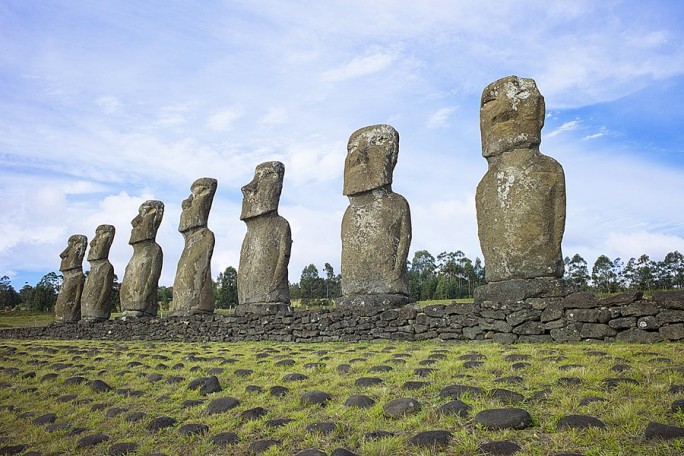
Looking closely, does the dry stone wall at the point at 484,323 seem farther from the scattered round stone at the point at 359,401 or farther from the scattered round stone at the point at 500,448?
the scattered round stone at the point at 500,448

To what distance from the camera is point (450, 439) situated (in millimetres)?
4273

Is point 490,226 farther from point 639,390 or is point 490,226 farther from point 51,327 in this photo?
point 51,327

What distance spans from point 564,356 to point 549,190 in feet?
12.2

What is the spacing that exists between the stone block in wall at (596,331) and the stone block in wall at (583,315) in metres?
0.08

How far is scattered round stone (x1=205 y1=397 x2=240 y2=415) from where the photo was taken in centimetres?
586

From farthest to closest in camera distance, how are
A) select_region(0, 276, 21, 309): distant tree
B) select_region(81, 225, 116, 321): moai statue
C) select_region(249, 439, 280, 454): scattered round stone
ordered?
select_region(0, 276, 21, 309): distant tree
select_region(81, 225, 116, 321): moai statue
select_region(249, 439, 280, 454): scattered round stone

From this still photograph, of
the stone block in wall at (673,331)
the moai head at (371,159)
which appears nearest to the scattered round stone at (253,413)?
the stone block in wall at (673,331)

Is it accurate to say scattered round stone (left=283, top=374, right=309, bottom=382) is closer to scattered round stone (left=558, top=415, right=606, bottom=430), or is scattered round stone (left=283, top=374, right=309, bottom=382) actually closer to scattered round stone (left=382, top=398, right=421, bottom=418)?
scattered round stone (left=382, top=398, right=421, bottom=418)

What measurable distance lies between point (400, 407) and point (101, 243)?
60.8 ft

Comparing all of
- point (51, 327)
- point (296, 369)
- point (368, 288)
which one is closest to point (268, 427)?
point (296, 369)

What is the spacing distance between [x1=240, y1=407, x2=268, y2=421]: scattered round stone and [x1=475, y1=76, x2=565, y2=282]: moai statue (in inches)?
221

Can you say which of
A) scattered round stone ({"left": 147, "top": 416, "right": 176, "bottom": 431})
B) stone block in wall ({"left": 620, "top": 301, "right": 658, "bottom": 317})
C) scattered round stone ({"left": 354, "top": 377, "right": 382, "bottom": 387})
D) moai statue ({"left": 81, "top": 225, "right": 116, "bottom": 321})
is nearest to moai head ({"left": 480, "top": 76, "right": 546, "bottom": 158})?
stone block in wall ({"left": 620, "top": 301, "right": 658, "bottom": 317})

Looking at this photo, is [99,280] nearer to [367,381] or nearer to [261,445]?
[367,381]

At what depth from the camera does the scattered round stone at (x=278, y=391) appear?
6.17 m
